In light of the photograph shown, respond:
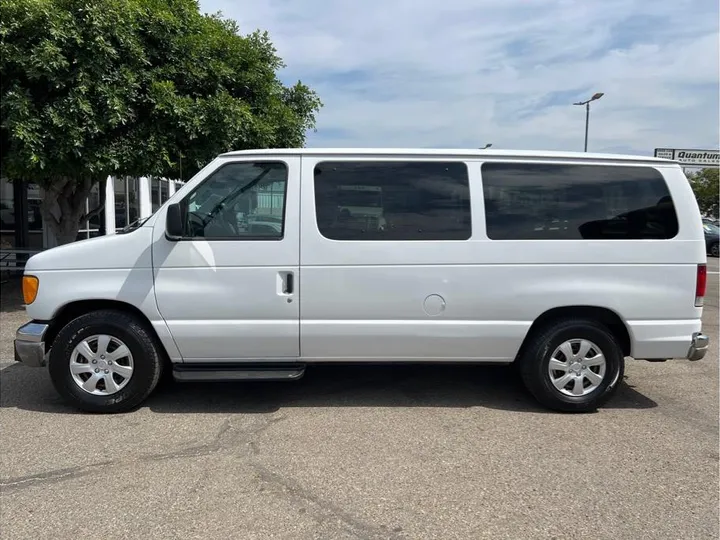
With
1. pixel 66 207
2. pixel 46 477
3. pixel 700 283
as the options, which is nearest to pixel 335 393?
pixel 46 477

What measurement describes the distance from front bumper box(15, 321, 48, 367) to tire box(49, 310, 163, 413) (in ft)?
0.28

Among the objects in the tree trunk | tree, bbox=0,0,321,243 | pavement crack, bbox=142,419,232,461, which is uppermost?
tree, bbox=0,0,321,243

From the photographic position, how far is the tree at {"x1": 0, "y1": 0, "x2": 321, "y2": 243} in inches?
290

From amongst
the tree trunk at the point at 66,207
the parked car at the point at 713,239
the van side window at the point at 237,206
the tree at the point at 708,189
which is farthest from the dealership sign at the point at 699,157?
the van side window at the point at 237,206

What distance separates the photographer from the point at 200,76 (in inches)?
334

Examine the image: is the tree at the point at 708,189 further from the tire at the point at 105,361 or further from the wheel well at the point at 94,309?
the tire at the point at 105,361

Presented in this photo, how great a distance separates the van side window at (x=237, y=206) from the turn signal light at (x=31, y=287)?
126cm

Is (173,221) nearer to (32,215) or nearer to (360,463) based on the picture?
(360,463)

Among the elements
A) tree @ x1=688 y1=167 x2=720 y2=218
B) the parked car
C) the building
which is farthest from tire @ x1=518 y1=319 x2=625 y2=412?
tree @ x1=688 y1=167 x2=720 y2=218

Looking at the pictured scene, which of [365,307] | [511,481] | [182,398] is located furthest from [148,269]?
[511,481]

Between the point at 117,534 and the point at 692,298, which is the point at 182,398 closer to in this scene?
the point at 117,534

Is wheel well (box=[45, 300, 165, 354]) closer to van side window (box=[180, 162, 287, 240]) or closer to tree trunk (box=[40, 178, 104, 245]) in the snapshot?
van side window (box=[180, 162, 287, 240])

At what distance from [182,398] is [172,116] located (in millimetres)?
4709

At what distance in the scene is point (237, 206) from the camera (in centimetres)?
447
